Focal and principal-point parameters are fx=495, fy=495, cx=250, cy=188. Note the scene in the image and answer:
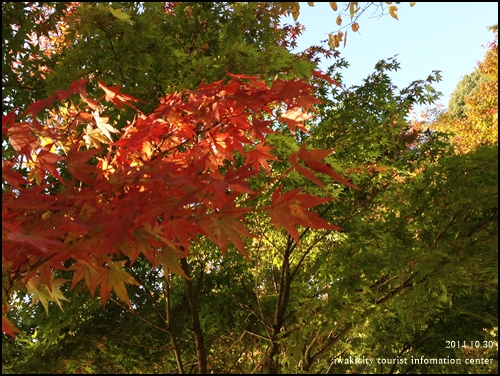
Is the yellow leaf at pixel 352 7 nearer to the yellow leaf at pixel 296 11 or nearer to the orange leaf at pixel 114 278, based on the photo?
the yellow leaf at pixel 296 11

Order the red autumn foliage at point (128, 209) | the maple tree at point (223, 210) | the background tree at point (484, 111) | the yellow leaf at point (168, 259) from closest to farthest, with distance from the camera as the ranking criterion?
the red autumn foliage at point (128, 209) < the maple tree at point (223, 210) < the yellow leaf at point (168, 259) < the background tree at point (484, 111)

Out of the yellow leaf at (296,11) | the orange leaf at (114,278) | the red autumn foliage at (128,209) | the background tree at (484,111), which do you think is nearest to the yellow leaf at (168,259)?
the red autumn foliage at (128,209)

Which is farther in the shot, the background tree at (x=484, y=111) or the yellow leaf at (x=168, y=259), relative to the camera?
the background tree at (x=484, y=111)

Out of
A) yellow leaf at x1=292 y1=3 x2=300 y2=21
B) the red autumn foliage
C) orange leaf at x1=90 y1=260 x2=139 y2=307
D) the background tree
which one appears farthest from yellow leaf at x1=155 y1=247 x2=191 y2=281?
the background tree

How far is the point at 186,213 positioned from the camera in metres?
1.45

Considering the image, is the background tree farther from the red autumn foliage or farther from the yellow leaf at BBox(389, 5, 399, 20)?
the red autumn foliage

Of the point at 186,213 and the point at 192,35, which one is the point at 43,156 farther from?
the point at 192,35

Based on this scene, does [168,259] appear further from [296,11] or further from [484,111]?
[484,111]

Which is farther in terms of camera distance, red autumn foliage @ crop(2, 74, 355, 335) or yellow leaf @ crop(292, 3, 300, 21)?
yellow leaf @ crop(292, 3, 300, 21)

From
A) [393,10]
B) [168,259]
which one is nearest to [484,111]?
[393,10]

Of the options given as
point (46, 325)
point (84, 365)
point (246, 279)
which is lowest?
point (84, 365)

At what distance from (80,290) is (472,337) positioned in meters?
3.43

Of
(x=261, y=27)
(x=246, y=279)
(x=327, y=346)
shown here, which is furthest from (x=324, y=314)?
(x=261, y=27)

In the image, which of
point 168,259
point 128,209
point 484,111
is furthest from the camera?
point 484,111
